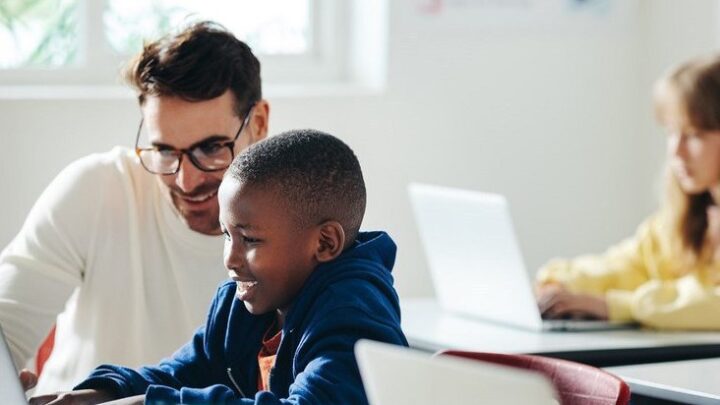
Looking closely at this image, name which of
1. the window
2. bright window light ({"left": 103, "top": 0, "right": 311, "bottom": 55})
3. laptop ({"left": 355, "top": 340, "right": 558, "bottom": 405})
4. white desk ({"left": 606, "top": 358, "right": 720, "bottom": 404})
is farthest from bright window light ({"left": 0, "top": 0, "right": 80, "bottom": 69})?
laptop ({"left": 355, "top": 340, "right": 558, "bottom": 405})

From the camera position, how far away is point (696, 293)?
3.05 meters

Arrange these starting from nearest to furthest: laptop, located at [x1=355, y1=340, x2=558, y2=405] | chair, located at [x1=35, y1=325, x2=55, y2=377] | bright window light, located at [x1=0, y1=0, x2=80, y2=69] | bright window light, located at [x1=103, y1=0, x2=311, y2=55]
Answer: laptop, located at [x1=355, y1=340, x2=558, y2=405]
chair, located at [x1=35, y1=325, x2=55, y2=377]
bright window light, located at [x1=0, y1=0, x2=80, y2=69]
bright window light, located at [x1=103, y1=0, x2=311, y2=55]

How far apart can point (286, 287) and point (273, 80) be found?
2583mm

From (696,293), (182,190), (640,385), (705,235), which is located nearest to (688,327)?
(696,293)

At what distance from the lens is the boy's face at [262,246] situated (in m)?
1.71

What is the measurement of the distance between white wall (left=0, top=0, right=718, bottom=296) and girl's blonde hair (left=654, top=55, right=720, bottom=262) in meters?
1.04

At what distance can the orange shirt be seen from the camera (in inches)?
70.7

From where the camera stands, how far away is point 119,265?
7.87 ft

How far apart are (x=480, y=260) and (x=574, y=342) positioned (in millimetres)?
329

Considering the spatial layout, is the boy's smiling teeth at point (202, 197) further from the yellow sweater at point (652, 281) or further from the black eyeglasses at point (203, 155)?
the yellow sweater at point (652, 281)

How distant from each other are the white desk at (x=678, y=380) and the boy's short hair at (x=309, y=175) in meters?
0.69

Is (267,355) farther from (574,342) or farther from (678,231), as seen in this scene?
(678,231)

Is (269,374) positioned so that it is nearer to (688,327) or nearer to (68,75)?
(688,327)

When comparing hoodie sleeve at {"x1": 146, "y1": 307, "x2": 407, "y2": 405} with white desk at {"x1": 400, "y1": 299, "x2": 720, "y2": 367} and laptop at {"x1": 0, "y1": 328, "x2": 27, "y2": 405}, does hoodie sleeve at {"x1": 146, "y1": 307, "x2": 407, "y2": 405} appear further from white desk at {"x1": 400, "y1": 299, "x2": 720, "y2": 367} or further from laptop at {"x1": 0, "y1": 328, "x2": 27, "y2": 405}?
white desk at {"x1": 400, "y1": 299, "x2": 720, "y2": 367}
